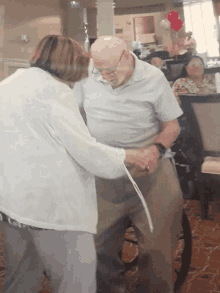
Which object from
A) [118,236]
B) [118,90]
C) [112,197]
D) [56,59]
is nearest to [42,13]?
[56,59]

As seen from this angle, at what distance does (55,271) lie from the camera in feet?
2.54

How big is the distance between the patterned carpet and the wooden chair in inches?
1.5

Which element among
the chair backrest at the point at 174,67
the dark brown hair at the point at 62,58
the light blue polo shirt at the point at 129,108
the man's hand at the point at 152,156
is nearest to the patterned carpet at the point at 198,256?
the man's hand at the point at 152,156

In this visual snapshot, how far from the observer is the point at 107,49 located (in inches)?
29.6

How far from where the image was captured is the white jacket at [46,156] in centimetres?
67

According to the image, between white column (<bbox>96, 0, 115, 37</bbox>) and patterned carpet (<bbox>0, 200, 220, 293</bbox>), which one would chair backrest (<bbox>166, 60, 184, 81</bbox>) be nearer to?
white column (<bbox>96, 0, 115, 37</bbox>)

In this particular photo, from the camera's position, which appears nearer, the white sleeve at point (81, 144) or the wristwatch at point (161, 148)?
the white sleeve at point (81, 144)

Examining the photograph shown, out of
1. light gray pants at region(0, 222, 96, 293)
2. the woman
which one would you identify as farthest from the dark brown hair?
light gray pants at region(0, 222, 96, 293)

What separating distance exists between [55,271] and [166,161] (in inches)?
17.6

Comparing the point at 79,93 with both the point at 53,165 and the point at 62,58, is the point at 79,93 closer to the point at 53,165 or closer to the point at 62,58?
the point at 62,58

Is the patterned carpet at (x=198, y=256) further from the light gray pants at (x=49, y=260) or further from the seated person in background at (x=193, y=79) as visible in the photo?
the seated person in background at (x=193, y=79)

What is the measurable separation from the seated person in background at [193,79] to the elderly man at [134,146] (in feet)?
0.14

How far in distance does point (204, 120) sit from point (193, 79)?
0.13 metres

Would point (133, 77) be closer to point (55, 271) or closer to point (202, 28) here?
point (202, 28)
